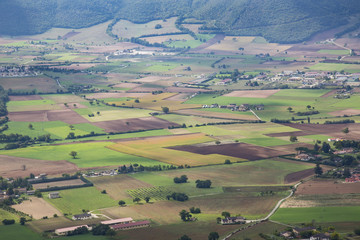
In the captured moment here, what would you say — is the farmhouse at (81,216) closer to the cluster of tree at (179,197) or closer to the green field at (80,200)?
the green field at (80,200)

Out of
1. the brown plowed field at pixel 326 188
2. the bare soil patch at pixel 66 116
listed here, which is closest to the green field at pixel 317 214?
the brown plowed field at pixel 326 188

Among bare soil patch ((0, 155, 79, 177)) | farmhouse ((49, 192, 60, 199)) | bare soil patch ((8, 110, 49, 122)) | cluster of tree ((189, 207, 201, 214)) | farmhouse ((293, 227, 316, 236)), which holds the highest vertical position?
bare soil patch ((8, 110, 49, 122))

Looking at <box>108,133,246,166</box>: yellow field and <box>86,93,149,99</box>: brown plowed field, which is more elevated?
<box>86,93,149,99</box>: brown plowed field

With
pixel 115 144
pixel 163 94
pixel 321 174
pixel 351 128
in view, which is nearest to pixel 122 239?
pixel 321 174

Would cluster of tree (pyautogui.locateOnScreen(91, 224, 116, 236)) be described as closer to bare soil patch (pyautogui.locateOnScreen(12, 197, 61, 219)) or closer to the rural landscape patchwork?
the rural landscape patchwork

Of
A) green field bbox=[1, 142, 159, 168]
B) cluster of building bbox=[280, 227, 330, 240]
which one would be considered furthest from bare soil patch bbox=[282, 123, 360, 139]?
cluster of building bbox=[280, 227, 330, 240]

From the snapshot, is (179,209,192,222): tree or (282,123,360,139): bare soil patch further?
(282,123,360,139): bare soil patch

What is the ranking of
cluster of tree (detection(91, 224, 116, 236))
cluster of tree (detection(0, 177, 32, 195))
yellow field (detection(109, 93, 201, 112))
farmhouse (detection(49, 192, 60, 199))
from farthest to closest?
yellow field (detection(109, 93, 201, 112))
cluster of tree (detection(0, 177, 32, 195))
farmhouse (detection(49, 192, 60, 199))
cluster of tree (detection(91, 224, 116, 236))
